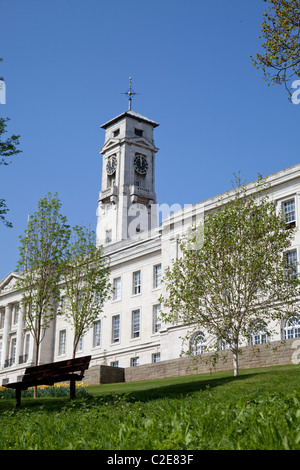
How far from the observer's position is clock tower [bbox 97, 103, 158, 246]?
92.2 meters

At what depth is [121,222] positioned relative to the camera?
91.2 meters

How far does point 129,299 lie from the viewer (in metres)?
56.6

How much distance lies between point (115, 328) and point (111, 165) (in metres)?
42.4

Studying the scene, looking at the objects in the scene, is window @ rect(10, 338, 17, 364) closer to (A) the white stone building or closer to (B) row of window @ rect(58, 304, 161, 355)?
(A) the white stone building

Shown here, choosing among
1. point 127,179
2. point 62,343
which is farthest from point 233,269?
point 127,179

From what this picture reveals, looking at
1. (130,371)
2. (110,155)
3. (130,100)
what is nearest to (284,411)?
(130,371)

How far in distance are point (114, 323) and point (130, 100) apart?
60870 millimetres

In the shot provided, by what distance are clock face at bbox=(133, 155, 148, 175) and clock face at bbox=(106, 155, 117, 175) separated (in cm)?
321

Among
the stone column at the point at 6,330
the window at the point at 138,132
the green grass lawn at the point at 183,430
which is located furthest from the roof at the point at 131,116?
the green grass lawn at the point at 183,430

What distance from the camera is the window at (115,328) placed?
188 feet

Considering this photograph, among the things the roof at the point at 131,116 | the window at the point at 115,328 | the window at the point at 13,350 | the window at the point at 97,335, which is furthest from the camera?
the roof at the point at 131,116

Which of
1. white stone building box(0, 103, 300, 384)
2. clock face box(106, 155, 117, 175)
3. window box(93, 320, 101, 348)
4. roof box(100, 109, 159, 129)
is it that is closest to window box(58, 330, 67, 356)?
white stone building box(0, 103, 300, 384)

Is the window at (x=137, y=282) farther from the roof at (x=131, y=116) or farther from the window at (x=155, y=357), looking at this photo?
the roof at (x=131, y=116)
